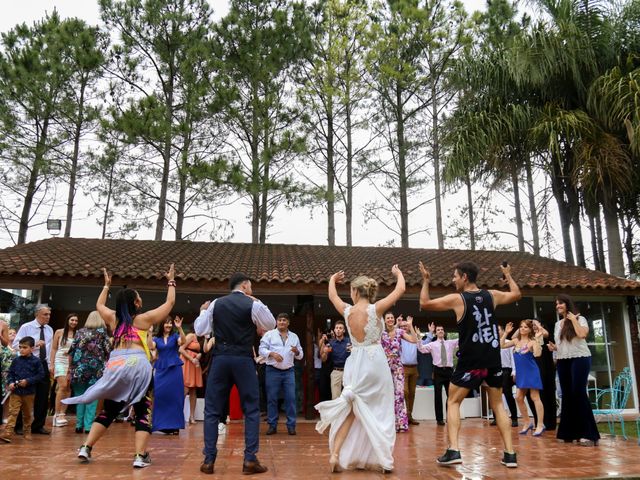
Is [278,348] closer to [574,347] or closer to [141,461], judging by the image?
[141,461]

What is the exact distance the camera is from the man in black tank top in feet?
16.2

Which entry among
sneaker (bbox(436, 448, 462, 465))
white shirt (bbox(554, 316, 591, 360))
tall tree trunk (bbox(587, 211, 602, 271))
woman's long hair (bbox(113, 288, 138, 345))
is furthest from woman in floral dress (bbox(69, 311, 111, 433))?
tall tree trunk (bbox(587, 211, 602, 271))

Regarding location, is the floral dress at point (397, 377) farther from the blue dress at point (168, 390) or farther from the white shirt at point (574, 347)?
the blue dress at point (168, 390)

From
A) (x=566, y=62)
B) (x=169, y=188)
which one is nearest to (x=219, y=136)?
(x=169, y=188)

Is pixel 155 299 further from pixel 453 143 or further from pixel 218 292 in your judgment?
pixel 453 143

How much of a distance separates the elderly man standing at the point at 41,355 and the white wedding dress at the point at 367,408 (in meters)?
4.54

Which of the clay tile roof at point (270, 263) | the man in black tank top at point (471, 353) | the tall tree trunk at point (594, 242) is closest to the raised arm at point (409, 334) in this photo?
the clay tile roof at point (270, 263)

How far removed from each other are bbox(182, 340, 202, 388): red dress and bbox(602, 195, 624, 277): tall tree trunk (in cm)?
1179

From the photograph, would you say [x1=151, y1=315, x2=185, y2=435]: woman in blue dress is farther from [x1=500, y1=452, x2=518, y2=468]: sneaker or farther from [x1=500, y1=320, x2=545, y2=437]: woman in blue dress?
[x1=500, y1=320, x2=545, y2=437]: woman in blue dress

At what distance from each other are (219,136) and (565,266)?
11977mm

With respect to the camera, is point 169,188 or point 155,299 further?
point 169,188

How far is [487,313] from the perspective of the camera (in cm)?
509

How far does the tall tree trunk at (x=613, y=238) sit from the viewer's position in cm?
1536

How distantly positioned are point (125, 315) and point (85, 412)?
3.42 meters
